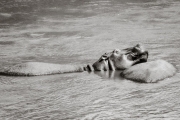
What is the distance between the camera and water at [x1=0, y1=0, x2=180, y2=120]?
6.32 metres

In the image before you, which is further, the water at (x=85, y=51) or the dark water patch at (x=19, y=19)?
the dark water patch at (x=19, y=19)

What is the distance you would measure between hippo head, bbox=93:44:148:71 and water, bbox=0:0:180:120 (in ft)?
0.63

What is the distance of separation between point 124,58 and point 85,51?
2133mm

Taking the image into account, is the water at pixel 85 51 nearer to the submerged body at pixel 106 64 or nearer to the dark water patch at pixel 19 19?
the dark water patch at pixel 19 19

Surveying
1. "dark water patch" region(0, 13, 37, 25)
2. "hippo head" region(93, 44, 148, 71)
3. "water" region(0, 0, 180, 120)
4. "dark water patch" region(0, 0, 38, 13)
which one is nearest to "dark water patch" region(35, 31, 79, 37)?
"water" region(0, 0, 180, 120)

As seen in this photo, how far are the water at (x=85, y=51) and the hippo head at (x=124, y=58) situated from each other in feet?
0.63

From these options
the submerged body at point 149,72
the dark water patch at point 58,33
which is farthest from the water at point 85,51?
the submerged body at point 149,72

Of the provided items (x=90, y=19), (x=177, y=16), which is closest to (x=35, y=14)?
(x=90, y=19)

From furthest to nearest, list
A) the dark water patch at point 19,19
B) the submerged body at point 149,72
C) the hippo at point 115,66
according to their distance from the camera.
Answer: the dark water patch at point 19,19 < the hippo at point 115,66 < the submerged body at point 149,72

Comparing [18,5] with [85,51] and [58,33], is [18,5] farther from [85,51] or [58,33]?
[85,51]

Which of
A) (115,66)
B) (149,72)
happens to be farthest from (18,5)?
(149,72)

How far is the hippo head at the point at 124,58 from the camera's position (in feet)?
26.3

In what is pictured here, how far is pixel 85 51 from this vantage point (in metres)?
10.0

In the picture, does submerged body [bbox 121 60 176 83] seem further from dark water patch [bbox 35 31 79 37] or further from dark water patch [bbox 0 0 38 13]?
dark water patch [bbox 0 0 38 13]
